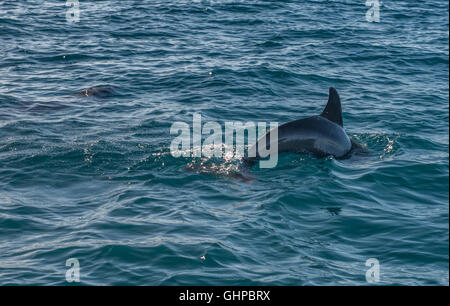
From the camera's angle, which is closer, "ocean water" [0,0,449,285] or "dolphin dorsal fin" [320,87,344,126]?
"ocean water" [0,0,449,285]

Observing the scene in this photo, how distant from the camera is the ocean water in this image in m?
10.4

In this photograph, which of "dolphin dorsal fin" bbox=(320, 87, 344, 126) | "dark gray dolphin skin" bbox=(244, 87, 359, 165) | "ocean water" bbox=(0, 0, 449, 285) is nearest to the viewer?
"ocean water" bbox=(0, 0, 449, 285)

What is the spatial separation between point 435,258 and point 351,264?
146 centimetres

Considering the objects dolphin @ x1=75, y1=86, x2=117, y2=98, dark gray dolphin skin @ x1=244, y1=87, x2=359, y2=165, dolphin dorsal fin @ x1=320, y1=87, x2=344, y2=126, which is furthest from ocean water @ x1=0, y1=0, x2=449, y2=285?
dolphin dorsal fin @ x1=320, y1=87, x2=344, y2=126

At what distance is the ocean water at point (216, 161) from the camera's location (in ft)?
34.2

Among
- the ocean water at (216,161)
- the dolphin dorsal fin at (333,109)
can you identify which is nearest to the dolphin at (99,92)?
the ocean water at (216,161)

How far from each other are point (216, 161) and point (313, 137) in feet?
8.12

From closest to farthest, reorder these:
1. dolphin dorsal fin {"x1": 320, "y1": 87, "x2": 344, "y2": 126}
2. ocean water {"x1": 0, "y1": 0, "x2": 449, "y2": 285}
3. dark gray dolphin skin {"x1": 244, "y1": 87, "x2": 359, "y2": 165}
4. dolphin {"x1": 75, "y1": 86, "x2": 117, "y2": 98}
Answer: ocean water {"x1": 0, "y1": 0, "x2": 449, "y2": 285}, dark gray dolphin skin {"x1": 244, "y1": 87, "x2": 359, "y2": 165}, dolphin dorsal fin {"x1": 320, "y1": 87, "x2": 344, "y2": 126}, dolphin {"x1": 75, "y1": 86, "x2": 117, "y2": 98}

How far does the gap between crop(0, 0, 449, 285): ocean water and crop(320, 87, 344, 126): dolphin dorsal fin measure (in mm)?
1153

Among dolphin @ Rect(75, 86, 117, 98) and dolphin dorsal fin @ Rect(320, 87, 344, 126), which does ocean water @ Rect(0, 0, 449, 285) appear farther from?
dolphin dorsal fin @ Rect(320, 87, 344, 126)

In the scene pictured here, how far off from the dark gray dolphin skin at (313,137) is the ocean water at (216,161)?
→ 310 mm

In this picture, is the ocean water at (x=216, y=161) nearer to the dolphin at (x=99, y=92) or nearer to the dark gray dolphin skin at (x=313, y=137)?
the dolphin at (x=99, y=92)

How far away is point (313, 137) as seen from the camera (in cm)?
1495

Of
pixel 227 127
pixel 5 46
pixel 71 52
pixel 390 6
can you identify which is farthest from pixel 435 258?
pixel 390 6
